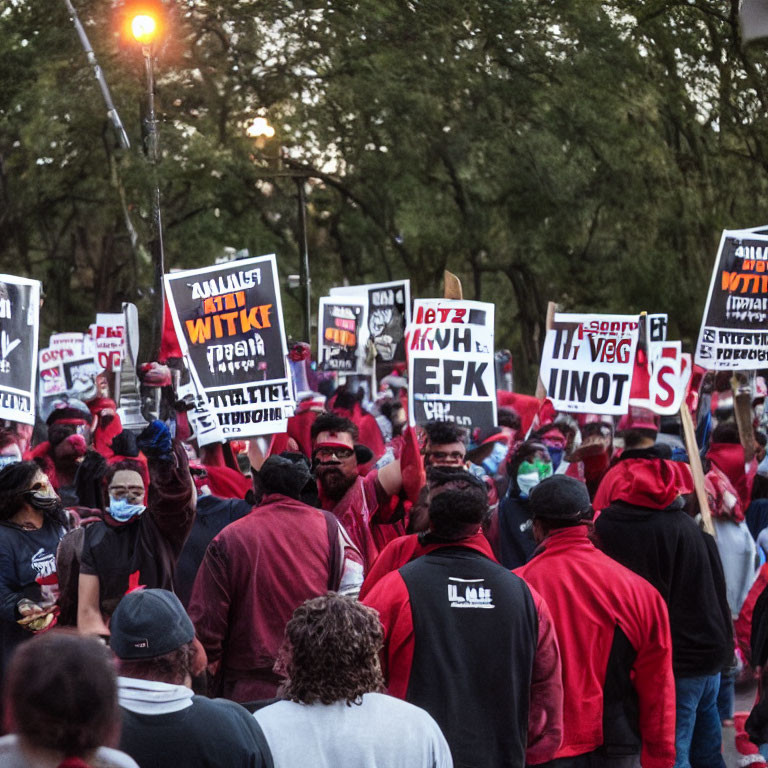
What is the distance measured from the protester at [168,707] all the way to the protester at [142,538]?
1.99 m

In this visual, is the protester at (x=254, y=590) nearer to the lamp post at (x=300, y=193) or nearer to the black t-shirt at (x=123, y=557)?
the black t-shirt at (x=123, y=557)

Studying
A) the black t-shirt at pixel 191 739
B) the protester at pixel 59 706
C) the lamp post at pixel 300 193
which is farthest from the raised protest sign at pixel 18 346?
the lamp post at pixel 300 193

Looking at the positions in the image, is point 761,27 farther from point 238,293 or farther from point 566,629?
point 238,293

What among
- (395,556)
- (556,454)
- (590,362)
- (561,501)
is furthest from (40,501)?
(590,362)

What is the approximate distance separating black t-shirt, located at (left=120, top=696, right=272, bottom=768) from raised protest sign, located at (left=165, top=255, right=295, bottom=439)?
4257 millimetres

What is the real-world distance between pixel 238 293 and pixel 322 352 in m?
6.46

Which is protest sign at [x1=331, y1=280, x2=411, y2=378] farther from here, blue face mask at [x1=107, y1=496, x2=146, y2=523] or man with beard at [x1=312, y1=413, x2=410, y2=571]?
blue face mask at [x1=107, y1=496, x2=146, y2=523]

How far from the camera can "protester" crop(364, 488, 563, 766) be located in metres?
4.55

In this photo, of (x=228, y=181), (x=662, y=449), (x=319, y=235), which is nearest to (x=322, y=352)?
(x=662, y=449)

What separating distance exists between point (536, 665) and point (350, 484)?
2163mm

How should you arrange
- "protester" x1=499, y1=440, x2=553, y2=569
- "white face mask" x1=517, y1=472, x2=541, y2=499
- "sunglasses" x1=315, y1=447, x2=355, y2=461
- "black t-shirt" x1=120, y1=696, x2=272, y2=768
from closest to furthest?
"black t-shirt" x1=120, y1=696, x2=272, y2=768 → "sunglasses" x1=315, y1=447, x2=355, y2=461 → "protester" x1=499, y1=440, x2=553, y2=569 → "white face mask" x1=517, y1=472, x2=541, y2=499

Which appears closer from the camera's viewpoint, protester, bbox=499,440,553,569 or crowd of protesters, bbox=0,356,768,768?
crowd of protesters, bbox=0,356,768,768

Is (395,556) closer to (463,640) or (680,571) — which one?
(463,640)

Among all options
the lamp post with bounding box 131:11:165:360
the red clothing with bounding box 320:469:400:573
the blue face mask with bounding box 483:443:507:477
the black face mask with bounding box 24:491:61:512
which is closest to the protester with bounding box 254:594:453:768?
the red clothing with bounding box 320:469:400:573
